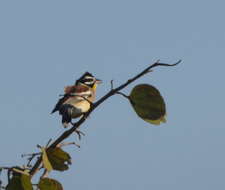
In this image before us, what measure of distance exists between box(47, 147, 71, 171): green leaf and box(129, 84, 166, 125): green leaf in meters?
0.32

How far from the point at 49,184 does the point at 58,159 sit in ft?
0.31

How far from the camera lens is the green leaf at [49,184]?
2.10m

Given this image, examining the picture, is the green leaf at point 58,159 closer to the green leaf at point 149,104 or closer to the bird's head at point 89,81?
the green leaf at point 149,104

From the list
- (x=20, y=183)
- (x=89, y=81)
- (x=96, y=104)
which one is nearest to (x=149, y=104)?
(x=96, y=104)

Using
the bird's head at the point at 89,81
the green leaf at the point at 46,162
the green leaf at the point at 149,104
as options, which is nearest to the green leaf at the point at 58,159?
the green leaf at the point at 46,162

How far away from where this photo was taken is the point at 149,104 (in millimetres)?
2061

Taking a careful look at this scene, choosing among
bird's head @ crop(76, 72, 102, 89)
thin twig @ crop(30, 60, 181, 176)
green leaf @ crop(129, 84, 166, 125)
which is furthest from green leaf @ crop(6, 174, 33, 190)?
bird's head @ crop(76, 72, 102, 89)

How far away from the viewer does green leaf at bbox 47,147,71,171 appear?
211 centimetres

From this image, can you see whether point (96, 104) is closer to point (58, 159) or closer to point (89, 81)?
point (58, 159)

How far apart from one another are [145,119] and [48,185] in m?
0.43

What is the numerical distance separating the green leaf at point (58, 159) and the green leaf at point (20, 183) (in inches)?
4.7

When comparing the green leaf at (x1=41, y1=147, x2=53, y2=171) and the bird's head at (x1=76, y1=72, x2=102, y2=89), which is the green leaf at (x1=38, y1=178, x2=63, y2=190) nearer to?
the green leaf at (x1=41, y1=147, x2=53, y2=171)

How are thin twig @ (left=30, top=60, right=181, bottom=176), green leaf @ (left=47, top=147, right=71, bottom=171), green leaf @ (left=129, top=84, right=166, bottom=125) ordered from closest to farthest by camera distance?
1. thin twig @ (left=30, top=60, right=181, bottom=176)
2. green leaf @ (left=129, top=84, right=166, bottom=125)
3. green leaf @ (left=47, top=147, right=71, bottom=171)

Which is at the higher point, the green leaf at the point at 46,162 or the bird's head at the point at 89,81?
the bird's head at the point at 89,81
